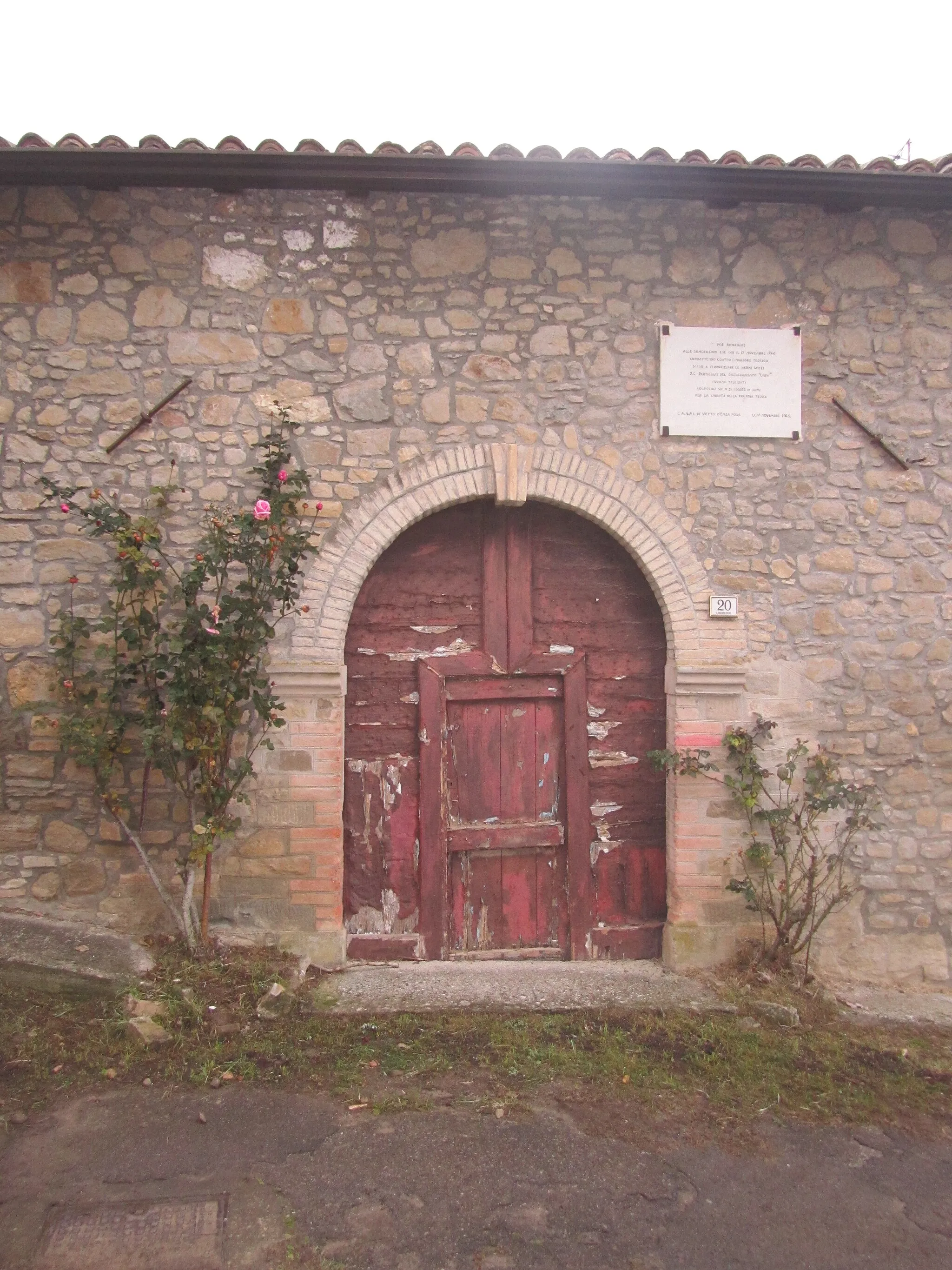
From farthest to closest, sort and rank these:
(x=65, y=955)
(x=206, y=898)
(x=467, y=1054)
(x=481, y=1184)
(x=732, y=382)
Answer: (x=732, y=382) → (x=206, y=898) → (x=65, y=955) → (x=467, y=1054) → (x=481, y=1184)

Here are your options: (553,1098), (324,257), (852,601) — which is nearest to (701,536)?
(852,601)

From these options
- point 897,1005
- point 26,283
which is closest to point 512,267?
point 26,283

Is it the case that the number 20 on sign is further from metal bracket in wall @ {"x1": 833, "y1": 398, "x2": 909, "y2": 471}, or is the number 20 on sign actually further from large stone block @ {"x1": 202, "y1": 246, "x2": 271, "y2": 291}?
large stone block @ {"x1": 202, "y1": 246, "x2": 271, "y2": 291}

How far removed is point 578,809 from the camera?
4.89 metres

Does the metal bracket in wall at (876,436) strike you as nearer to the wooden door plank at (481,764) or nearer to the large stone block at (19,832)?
the wooden door plank at (481,764)

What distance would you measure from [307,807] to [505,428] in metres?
2.27

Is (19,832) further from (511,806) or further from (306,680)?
(511,806)

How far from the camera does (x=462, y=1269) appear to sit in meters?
2.66

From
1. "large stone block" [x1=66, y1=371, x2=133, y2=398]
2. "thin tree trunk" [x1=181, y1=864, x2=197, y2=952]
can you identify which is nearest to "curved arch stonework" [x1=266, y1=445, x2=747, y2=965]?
"thin tree trunk" [x1=181, y1=864, x2=197, y2=952]

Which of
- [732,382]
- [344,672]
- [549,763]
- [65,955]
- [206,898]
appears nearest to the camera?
[65,955]

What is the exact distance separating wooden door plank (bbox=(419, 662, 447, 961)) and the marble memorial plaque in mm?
1979

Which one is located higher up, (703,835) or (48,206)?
(48,206)

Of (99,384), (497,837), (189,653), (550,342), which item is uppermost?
(550,342)

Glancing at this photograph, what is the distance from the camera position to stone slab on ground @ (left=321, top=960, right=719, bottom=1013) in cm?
429
